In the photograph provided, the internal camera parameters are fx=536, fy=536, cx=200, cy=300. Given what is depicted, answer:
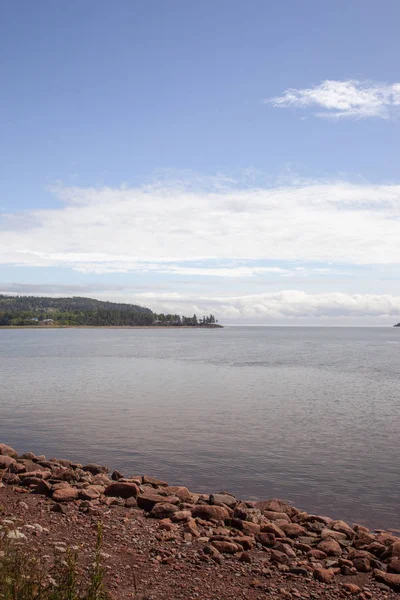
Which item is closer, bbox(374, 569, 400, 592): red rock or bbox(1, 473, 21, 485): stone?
bbox(374, 569, 400, 592): red rock

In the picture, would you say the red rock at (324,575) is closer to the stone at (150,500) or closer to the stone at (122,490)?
the stone at (150,500)

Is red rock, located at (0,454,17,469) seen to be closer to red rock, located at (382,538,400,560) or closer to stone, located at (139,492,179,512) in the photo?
stone, located at (139,492,179,512)

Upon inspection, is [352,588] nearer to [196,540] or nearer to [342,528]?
[342,528]

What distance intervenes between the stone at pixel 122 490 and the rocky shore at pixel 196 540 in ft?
0.09

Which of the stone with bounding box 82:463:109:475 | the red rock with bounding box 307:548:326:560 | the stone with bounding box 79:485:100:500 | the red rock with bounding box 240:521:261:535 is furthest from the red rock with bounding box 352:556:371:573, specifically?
the stone with bounding box 82:463:109:475

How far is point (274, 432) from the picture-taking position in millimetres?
27297

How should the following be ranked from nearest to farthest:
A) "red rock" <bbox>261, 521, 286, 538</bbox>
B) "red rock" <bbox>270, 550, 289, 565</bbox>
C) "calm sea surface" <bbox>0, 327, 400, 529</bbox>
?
"red rock" <bbox>270, 550, 289, 565</bbox>, "red rock" <bbox>261, 521, 286, 538</bbox>, "calm sea surface" <bbox>0, 327, 400, 529</bbox>

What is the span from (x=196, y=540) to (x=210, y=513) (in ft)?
5.87

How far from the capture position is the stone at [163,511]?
14.1m

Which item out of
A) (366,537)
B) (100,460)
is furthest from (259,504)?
(100,460)

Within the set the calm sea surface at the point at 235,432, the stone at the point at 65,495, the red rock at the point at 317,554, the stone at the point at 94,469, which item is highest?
the stone at the point at 65,495

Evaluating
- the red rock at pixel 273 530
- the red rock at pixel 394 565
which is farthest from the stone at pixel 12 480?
the red rock at pixel 394 565

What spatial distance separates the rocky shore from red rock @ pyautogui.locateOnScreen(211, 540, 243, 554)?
0.02m

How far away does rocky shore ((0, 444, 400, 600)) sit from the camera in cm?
1034
